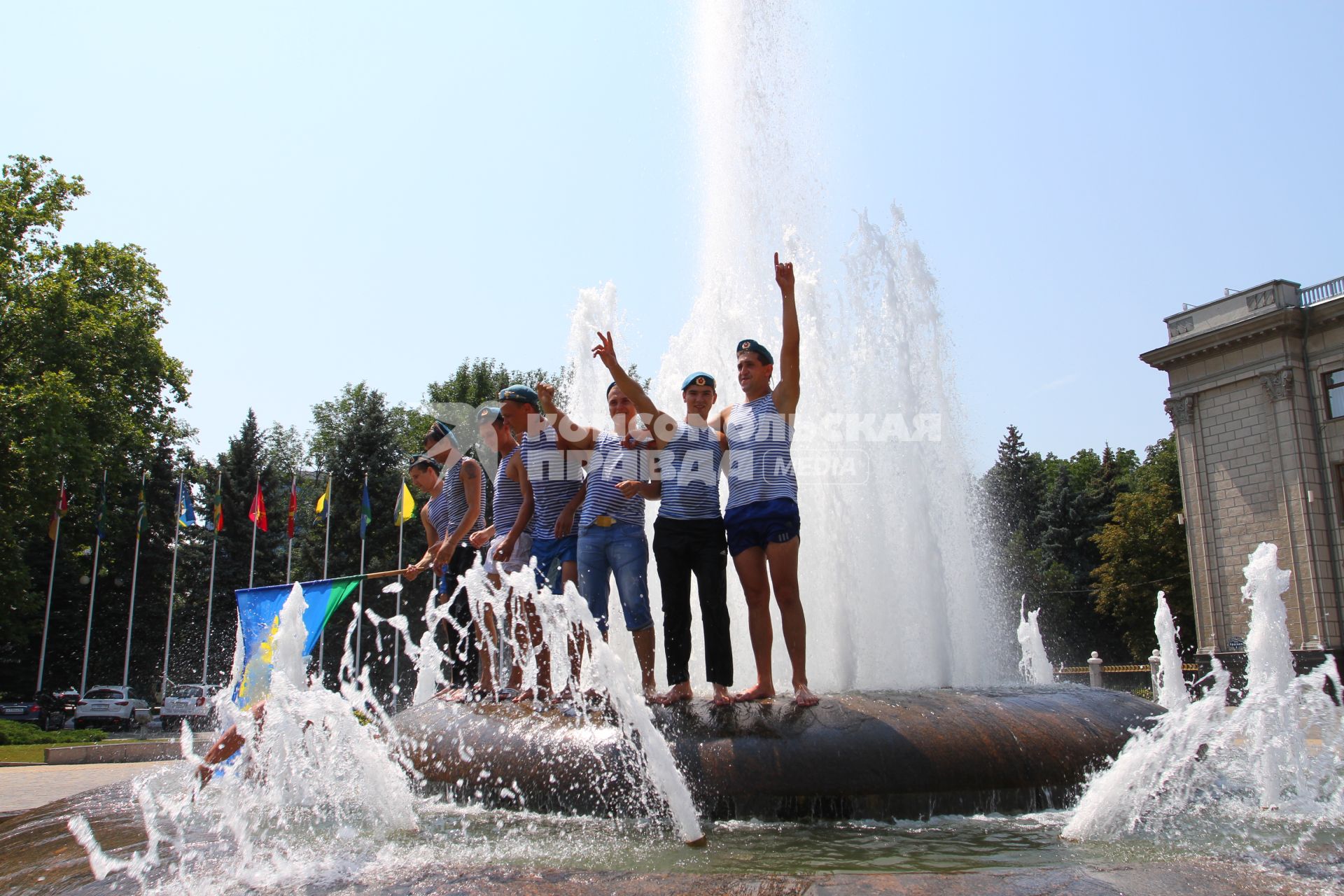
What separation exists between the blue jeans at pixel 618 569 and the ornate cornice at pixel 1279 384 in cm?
2978

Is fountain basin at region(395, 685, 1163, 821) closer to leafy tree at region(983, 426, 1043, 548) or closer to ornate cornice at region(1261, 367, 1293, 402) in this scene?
ornate cornice at region(1261, 367, 1293, 402)

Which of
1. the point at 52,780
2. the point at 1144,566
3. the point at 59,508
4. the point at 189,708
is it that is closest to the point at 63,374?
the point at 59,508

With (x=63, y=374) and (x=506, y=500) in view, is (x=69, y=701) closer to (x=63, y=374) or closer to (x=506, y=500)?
(x=63, y=374)

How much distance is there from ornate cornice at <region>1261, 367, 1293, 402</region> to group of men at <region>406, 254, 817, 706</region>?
29210 mm

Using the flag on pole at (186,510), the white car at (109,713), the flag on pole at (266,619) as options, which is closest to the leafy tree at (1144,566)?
the flag on pole at (186,510)

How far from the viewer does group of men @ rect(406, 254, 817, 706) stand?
4496 millimetres

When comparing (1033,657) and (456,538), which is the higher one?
(456,538)

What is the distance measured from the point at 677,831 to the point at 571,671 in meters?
1.63

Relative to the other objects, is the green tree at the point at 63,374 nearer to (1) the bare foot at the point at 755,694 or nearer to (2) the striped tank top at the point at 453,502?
(2) the striped tank top at the point at 453,502

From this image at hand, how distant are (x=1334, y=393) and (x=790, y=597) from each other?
101 ft

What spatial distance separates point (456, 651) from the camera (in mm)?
6418

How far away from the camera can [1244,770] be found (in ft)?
16.1

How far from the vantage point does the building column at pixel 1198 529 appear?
96.6 ft

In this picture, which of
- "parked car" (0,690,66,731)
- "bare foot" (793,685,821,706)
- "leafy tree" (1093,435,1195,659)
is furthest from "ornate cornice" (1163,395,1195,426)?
"parked car" (0,690,66,731)
